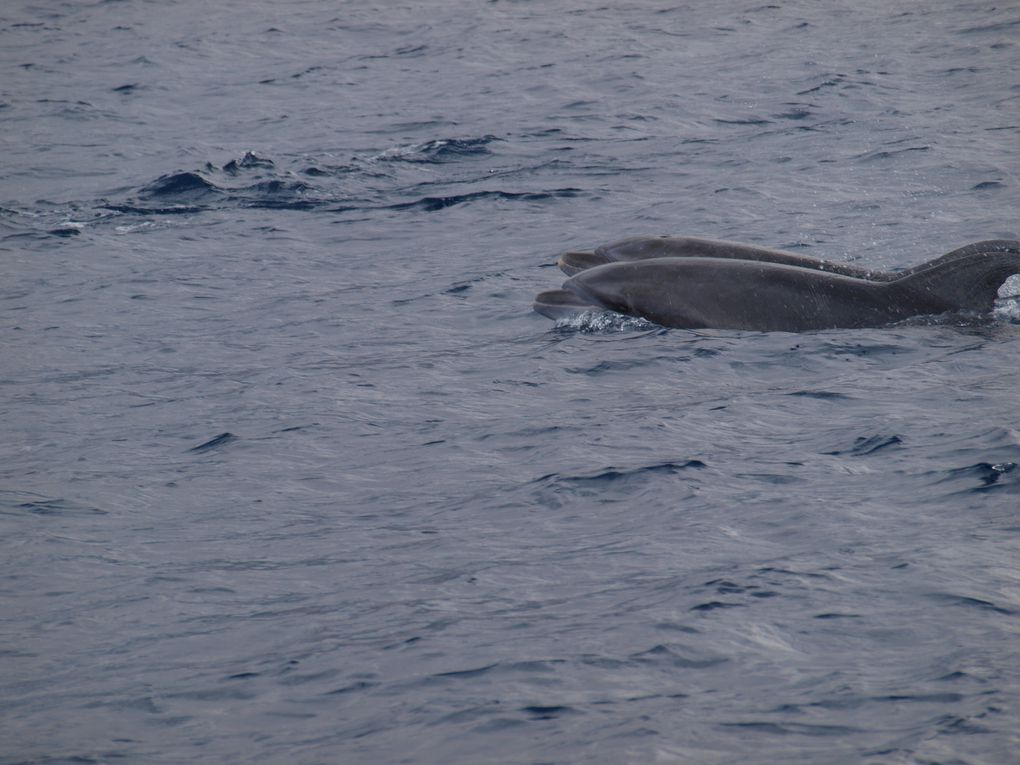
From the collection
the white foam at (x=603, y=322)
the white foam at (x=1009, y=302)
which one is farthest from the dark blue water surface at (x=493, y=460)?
the white foam at (x=1009, y=302)

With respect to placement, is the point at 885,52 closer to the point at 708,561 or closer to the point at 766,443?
the point at 766,443

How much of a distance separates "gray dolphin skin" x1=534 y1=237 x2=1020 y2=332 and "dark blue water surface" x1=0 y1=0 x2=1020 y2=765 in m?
0.23

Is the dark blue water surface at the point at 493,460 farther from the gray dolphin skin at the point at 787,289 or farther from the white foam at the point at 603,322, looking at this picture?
the gray dolphin skin at the point at 787,289

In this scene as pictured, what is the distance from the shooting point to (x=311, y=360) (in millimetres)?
13383

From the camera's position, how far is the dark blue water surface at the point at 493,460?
23.1 feet

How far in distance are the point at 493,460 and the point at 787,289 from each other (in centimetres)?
378

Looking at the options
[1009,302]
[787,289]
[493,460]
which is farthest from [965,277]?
[493,460]

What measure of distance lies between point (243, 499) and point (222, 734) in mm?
3270

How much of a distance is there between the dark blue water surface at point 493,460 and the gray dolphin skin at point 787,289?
0.23m

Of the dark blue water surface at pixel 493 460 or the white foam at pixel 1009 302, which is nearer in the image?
the dark blue water surface at pixel 493 460

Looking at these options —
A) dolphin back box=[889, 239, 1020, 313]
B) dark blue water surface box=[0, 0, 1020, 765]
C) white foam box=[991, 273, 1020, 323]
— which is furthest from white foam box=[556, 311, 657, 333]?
white foam box=[991, 273, 1020, 323]

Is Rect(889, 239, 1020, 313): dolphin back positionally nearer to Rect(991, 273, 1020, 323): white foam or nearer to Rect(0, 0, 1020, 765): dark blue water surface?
Rect(991, 273, 1020, 323): white foam

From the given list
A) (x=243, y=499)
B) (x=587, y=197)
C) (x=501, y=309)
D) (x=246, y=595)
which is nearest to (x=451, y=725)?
(x=246, y=595)

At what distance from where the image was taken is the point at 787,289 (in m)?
12.8
